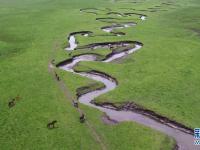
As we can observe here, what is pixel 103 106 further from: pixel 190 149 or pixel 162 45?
pixel 162 45

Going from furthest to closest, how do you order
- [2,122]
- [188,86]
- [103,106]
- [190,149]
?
1. [188,86]
2. [103,106]
3. [2,122]
4. [190,149]

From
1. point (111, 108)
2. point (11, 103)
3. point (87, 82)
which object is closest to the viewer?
point (111, 108)

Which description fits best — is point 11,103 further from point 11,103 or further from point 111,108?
point 111,108

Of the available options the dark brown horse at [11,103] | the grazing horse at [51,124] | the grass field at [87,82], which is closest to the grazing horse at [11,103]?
the dark brown horse at [11,103]

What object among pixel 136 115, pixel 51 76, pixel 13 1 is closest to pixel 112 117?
pixel 136 115

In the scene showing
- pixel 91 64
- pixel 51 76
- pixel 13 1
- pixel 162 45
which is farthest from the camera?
pixel 13 1

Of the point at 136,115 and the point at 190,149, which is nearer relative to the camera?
the point at 190,149

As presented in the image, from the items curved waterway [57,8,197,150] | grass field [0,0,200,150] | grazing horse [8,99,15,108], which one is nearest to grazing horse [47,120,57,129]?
grass field [0,0,200,150]

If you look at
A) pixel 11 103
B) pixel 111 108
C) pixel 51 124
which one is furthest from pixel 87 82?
pixel 51 124
